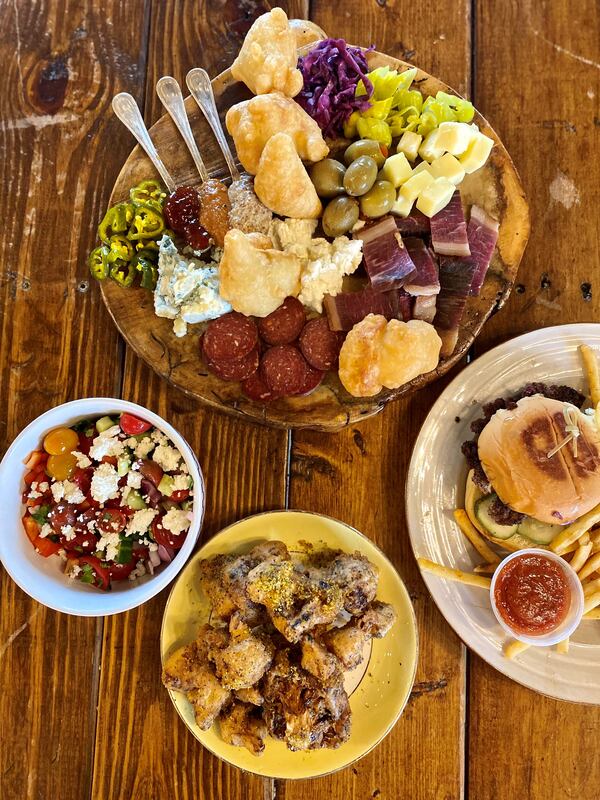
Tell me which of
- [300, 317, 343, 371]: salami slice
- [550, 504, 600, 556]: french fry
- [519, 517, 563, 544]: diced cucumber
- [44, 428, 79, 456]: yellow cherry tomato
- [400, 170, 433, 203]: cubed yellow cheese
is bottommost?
[519, 517, 563, 544]: diced cucumber

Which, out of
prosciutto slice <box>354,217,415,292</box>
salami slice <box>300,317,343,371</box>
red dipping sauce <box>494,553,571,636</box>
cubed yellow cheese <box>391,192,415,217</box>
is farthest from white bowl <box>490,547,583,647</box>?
cubed yellow cheese <box>391,192,415,217</box>

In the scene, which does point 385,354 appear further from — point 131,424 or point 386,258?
point 131,424

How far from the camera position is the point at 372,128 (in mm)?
2324

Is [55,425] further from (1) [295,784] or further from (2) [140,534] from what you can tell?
(1) [295,784]

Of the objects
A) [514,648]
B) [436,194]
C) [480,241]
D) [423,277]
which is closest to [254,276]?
A: [423,277]

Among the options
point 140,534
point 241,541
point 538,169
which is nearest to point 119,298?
point 140,534

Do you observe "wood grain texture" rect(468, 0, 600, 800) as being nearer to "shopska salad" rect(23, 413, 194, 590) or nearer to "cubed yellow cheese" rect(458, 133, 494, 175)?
"cubed yellow cheese" rect(458, 133, 494, 175)

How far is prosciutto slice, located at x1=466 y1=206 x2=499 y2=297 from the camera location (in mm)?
2320

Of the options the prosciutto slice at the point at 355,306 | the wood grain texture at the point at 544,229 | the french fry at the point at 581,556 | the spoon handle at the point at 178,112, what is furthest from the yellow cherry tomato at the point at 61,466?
the french fry at the point at 581,556

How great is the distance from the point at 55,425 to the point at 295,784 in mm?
1734

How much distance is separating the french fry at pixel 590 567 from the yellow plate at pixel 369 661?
2.13 ft

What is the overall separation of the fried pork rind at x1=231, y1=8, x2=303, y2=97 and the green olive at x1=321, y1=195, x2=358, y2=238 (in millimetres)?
450

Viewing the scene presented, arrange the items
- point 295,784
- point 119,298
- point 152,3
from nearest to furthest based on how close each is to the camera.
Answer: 1. point 119,298
2. point 295,784
3. point 152,3

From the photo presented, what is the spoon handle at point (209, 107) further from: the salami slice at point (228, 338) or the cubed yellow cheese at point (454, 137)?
the cubed yellow cheese at point (454, 137)
